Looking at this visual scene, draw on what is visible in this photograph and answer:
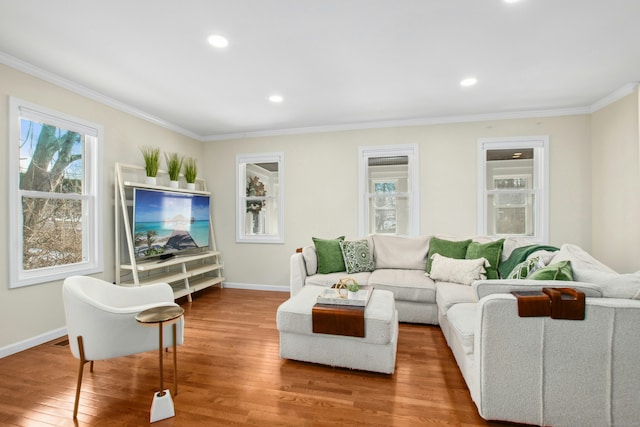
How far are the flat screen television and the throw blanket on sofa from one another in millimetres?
4185

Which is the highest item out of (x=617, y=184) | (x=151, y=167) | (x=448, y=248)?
(x=151, y=167)

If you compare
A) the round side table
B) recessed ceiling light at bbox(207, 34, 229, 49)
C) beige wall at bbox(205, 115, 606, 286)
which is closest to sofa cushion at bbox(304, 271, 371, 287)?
beige wall at bbox(205, 115, 606, 286)

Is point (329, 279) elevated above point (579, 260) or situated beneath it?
situated beneath

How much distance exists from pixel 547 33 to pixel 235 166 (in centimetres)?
437

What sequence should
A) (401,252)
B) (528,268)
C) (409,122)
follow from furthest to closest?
(409,122) < (401,252) < (528,268)

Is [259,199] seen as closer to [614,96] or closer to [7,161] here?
[7,161]

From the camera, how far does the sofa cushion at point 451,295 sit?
279 cm

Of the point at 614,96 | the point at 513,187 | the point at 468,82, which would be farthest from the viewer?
the point at 513,187

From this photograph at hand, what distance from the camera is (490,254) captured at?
3.43m

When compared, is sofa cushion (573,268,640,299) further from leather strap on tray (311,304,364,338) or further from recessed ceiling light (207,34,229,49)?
recessed ceiling light (207,34,229,49)

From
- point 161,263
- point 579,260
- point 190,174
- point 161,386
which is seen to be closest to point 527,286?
point 579,260

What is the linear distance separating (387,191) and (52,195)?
4.13 metres

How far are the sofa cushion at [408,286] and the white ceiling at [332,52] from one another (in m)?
2.17

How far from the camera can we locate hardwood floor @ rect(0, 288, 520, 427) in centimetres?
185
